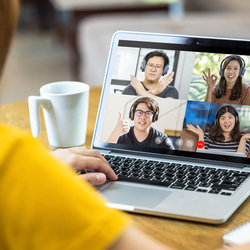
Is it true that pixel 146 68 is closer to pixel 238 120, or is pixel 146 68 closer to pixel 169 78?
pixel 169 78

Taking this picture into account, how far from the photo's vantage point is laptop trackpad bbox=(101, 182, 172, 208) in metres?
0.60

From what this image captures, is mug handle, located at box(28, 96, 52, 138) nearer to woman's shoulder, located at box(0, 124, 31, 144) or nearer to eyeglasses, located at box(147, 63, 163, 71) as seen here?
eyeglasses, located at box(147, 63, 163, 71)

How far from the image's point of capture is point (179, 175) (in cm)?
70

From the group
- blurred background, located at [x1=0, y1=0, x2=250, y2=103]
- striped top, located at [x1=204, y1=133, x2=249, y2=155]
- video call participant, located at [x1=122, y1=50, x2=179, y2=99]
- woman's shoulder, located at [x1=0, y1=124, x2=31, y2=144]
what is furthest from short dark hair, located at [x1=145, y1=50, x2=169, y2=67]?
blurred background, located at [x1=0, y1=0, x2=250, y2=103]

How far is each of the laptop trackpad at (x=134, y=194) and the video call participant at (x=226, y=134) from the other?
0.19 meters

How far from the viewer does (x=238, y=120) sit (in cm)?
77

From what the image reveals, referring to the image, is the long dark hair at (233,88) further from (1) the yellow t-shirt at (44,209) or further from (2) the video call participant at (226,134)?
(1) the yellow t-shirt at (44,209)

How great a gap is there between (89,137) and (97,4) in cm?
276

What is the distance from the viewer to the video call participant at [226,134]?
0.76 meters

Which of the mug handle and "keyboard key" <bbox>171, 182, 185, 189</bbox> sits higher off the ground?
the mug handle

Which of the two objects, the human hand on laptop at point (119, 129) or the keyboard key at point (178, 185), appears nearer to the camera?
the keyboard key at point (178, 185)

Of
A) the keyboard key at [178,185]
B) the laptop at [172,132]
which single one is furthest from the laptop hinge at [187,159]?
the keyboard key at [178,185]

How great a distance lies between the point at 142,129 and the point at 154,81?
0.38ft

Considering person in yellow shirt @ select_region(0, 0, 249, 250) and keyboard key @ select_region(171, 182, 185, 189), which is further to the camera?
keyboard key @ select_region(171, 182, 185, 189)
